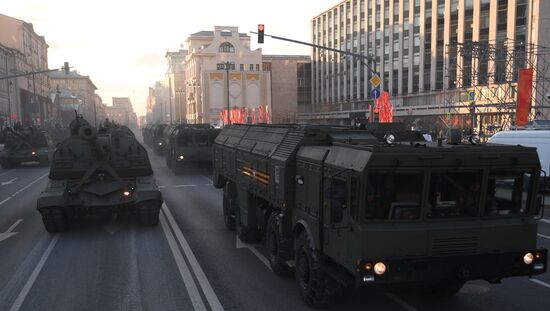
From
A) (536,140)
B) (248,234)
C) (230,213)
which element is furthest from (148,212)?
(536,140)

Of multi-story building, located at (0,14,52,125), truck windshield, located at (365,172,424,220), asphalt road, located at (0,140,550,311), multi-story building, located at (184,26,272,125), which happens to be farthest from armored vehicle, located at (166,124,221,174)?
multi-story building, located at (184,26,272,125)

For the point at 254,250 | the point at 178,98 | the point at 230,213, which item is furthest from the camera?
the point at 178,98

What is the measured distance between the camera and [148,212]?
1275 cm

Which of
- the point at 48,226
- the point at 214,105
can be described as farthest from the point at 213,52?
the point at 48,226

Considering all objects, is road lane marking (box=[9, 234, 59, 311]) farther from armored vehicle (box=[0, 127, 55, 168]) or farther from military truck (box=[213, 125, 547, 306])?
armored vehicle (box=[0, 127, 55, 168])

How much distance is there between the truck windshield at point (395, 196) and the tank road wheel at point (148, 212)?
26.9 ft

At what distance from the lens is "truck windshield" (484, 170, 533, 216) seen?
6203mm

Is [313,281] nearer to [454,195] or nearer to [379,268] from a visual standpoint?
[379,268]

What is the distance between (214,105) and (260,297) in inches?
3540

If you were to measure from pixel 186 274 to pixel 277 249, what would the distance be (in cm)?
185

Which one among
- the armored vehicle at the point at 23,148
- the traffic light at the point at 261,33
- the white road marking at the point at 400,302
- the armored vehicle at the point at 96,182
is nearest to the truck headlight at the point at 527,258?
the white road marking at the point at 400,302

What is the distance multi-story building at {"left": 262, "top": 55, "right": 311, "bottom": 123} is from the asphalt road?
298 feet

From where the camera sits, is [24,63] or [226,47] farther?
[226,47]

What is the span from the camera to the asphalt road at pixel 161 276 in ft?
24.7
